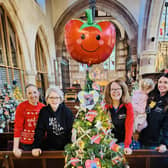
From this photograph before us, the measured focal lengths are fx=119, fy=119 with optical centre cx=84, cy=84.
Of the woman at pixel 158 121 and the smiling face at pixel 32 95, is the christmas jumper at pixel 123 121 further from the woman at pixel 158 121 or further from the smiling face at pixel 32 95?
the smiling face at pixel 32 95

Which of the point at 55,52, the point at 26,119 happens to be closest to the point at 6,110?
the point at 26,119

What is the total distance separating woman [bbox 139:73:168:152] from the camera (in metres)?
1.16

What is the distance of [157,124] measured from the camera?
1.18m

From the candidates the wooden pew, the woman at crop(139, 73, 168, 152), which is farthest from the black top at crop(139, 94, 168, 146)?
the wooden pew

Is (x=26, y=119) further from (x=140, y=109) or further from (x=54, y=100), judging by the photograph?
(x=140, y=109)

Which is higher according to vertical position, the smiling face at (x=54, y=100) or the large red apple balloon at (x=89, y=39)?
the large red apple balloon at (x=89, y=39)

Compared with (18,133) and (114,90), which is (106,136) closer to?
(114,90)

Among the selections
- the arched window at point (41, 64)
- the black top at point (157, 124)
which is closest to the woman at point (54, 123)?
the black top at point (157, 124)

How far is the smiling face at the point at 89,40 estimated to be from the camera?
2.35 feet

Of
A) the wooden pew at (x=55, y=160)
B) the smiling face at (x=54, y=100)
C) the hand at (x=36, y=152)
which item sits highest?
the smiling face at (x=54, y=100)

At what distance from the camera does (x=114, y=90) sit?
111 centimetres

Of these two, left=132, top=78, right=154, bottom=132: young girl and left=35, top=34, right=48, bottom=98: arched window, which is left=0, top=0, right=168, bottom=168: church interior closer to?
left=35, top=34, right=48, bottom=98: arched window

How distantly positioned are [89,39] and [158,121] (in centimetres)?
105

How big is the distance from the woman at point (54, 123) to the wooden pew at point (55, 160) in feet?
0.36
